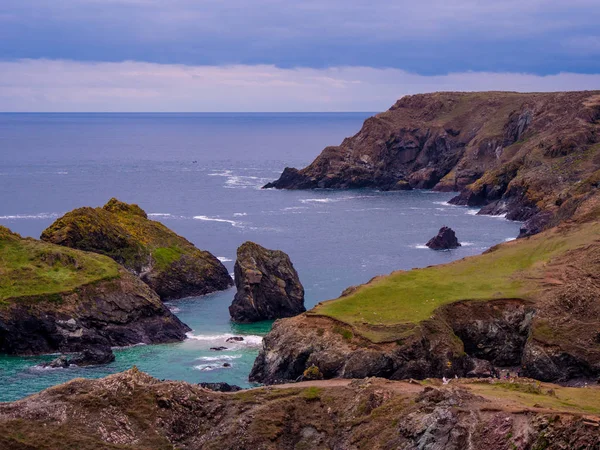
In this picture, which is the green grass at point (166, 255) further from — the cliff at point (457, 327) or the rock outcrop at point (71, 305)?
the cliff at point (457, 327)

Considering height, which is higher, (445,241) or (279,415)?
(279,415)

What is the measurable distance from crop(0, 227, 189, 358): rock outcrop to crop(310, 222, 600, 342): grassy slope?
1787 cm

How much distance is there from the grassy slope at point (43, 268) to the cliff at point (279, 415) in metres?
32.3

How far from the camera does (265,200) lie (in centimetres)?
17600

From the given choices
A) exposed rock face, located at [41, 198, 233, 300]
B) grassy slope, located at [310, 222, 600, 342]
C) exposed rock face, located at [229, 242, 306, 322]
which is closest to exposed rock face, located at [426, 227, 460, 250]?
exposed rock face, located at [41, 198, 233, 300]

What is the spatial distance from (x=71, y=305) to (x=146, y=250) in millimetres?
20048

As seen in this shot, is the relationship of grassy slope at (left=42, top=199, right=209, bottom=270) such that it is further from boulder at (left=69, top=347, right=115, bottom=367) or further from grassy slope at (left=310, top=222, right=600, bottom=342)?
grassy slope at (left=310, top=222, right=600, bottom=342)

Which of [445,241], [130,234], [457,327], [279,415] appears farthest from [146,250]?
[279,415]

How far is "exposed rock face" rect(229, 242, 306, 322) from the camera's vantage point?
8331 cm

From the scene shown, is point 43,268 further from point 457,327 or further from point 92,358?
point 457,327

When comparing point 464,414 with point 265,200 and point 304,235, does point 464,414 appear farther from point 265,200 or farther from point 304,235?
point 265,200

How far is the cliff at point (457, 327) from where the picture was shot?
61.5 meters

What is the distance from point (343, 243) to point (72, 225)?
44.0m

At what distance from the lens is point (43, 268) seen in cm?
8169
